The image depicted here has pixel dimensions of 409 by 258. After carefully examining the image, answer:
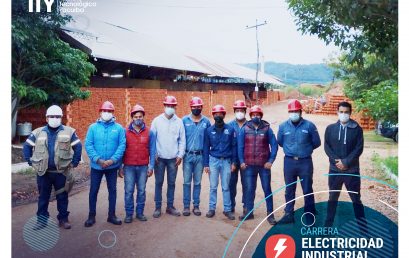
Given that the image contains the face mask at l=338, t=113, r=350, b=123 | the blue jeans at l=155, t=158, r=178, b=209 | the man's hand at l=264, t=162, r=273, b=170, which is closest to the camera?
the face mask at l=338, t=113, r=350, b=123

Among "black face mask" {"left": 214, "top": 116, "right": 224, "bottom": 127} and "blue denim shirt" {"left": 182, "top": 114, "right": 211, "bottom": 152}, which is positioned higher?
"black face mask" {"left": 214, "top": 116, "right": 224, "bottom": 127}

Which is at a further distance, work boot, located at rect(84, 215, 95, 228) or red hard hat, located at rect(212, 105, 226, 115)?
red hard hat, located at rect(212, 105, 226, 115)

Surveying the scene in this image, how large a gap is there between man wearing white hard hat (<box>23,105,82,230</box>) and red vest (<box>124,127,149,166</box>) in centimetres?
55

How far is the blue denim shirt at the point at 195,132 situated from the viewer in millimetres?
4809

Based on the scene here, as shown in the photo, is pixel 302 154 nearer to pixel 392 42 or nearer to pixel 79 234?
pixel 392 42

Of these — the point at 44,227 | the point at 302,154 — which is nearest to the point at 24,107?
the point at 44,227

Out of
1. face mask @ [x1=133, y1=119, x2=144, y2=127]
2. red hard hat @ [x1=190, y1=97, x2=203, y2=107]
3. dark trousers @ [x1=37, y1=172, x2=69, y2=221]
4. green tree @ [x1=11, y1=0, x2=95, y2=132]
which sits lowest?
dark trousers @ [x1=37, y1=172, x2=69, y2=221]

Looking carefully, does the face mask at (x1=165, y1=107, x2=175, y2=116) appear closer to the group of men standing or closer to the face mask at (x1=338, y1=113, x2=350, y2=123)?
the group of men standing

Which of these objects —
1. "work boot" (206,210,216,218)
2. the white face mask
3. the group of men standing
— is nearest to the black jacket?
the group of men standing

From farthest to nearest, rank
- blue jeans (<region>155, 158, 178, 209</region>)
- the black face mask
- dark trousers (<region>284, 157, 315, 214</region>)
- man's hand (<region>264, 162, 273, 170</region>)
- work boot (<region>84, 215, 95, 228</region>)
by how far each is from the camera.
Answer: blue jeans (<region>155, 158, 178, 209</region>)
the black face mask
man's hand (<region>264, 162, 273, 170</region>)
work boot (<region>84, 215, 95, 228</region>)
dark trousers (<region>284, 157, 315, 214</region>)

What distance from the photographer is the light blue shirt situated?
15.5 feet

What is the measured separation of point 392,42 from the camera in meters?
3.63

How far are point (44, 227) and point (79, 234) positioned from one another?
36cm

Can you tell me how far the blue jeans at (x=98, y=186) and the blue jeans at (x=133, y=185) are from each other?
15 cm
